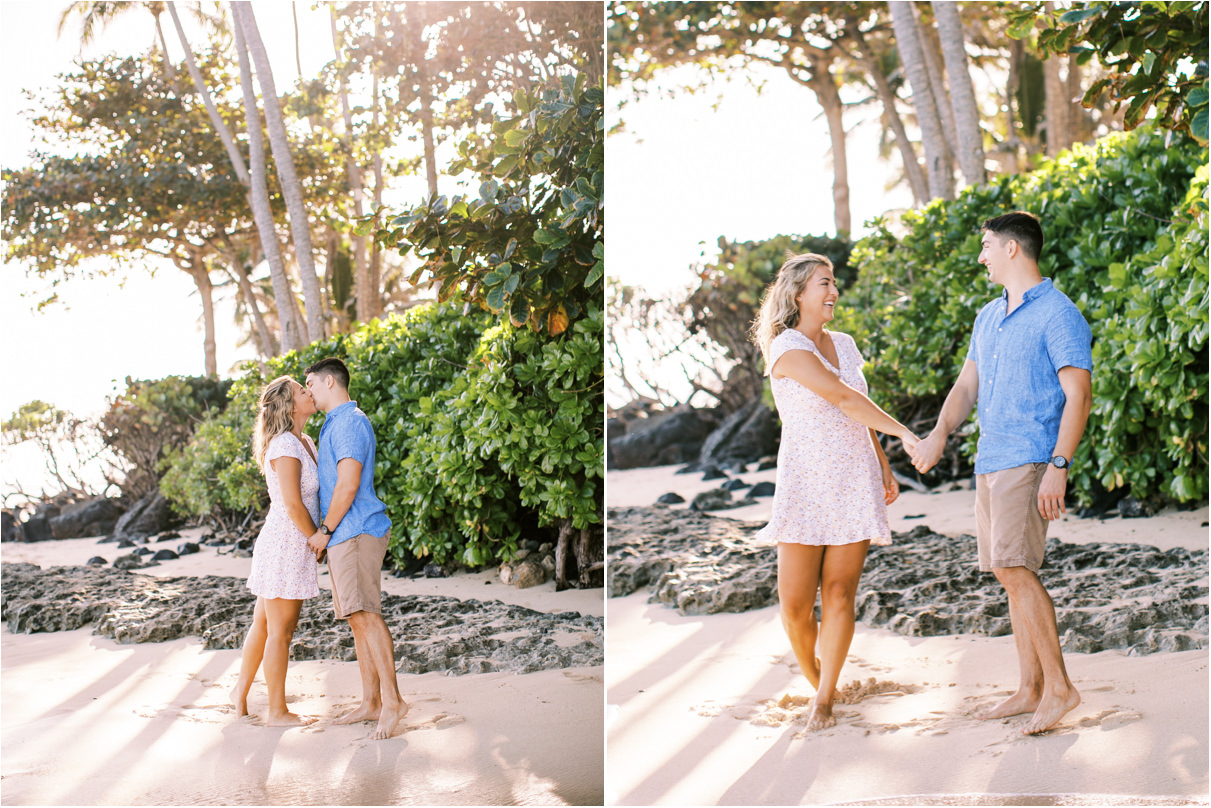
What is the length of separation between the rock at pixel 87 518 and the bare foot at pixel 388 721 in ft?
3.82

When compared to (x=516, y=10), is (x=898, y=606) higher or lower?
lower

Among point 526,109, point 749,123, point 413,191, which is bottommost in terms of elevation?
point 413,191

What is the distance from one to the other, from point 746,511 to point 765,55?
5.28 m

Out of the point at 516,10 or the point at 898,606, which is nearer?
the point at 516,10

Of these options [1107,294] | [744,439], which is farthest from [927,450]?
[744,439]

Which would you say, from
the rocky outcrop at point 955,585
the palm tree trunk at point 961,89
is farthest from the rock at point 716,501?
the palm tree trunk at point 961,89

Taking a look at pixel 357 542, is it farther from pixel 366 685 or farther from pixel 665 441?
pixel 665 441

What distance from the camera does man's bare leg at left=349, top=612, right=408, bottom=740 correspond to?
110 inches

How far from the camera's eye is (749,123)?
4.68 metres

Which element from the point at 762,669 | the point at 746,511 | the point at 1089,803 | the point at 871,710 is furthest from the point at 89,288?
the point at 746,511

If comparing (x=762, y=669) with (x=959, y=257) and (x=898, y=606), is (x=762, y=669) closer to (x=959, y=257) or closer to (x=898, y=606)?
(x=898, y=606)

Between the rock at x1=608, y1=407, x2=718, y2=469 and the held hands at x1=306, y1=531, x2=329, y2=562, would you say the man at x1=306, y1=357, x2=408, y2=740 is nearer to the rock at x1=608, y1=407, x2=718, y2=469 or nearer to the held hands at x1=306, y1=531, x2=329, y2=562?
the held hands at x1=306, y1=531, x2=329, y2=562

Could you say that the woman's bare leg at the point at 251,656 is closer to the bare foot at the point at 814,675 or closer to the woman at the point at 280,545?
the woman at the point at 280,545

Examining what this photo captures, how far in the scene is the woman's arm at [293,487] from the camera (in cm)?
281
